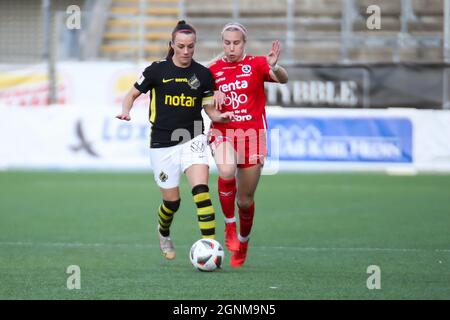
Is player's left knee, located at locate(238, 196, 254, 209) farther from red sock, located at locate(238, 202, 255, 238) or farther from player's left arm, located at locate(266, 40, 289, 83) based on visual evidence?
player's left arm, located at locate(266, 40, 289, 83)

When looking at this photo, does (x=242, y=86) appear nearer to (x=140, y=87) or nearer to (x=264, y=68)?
(x=264, y=68)

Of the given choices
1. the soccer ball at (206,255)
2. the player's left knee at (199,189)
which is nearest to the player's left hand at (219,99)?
the player's left knee at (199,189)

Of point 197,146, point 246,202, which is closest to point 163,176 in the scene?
point 197,146

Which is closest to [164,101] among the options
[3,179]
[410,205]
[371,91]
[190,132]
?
[190,132]

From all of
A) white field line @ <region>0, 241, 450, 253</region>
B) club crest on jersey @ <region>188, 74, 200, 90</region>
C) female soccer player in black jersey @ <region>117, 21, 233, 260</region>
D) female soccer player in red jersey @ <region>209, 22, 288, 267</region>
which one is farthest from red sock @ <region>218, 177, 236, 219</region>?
white field line @ <region>0, 241, 450, 253</region>

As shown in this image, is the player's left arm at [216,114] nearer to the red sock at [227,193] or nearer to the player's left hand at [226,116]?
the player's left hand at [226,116]

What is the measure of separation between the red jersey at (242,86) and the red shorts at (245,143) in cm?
5

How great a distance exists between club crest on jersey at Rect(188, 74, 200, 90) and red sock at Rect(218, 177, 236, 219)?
0.96 meters

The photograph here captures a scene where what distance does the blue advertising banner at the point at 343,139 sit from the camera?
20.7 m

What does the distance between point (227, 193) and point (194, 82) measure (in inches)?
45.7
